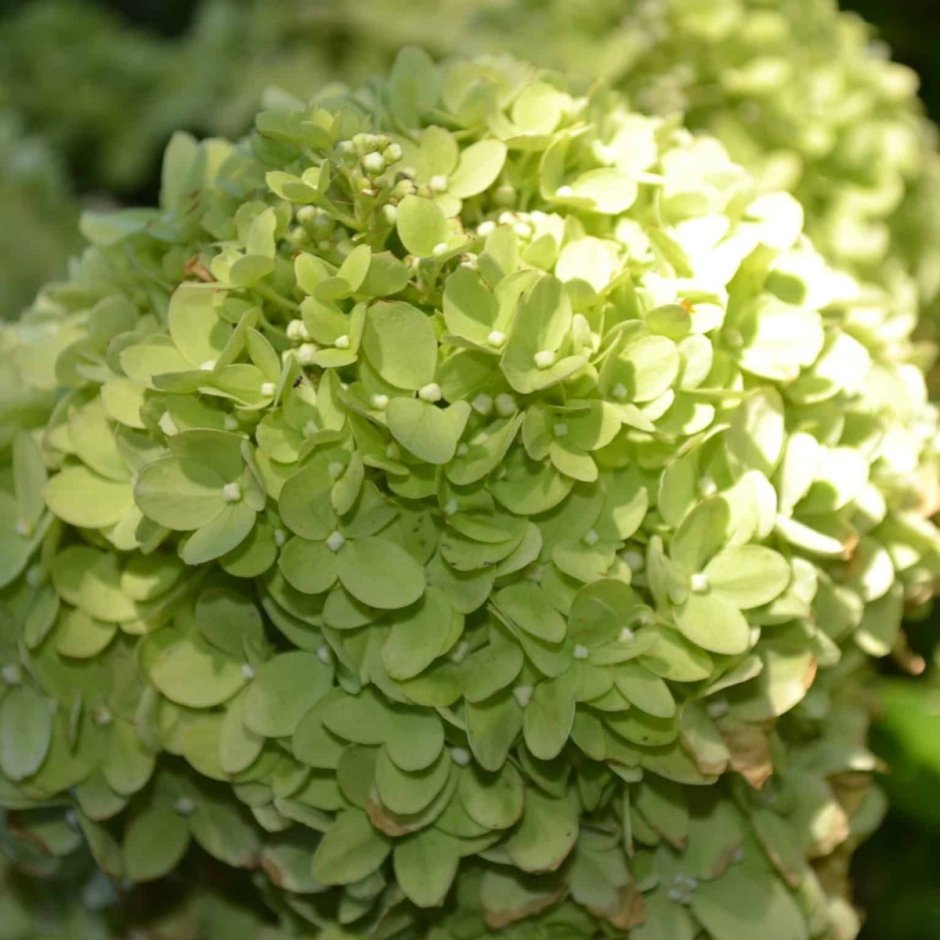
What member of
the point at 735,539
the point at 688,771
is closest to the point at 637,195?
the point at 735,539

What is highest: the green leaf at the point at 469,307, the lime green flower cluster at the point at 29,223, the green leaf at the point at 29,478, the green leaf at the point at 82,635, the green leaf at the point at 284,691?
the green leaf at the point at 469,307

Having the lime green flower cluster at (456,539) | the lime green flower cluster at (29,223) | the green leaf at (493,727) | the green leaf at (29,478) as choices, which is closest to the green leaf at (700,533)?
the lime green flower cluster at (456,539)

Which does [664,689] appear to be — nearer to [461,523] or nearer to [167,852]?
[461,523]

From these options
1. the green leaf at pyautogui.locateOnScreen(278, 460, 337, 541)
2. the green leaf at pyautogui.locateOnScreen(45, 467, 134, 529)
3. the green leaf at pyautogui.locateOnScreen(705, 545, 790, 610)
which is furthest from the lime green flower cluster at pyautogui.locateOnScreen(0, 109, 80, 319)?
the green leaf at pyautogui.locateOnScreen(705, 545, 790, 610)

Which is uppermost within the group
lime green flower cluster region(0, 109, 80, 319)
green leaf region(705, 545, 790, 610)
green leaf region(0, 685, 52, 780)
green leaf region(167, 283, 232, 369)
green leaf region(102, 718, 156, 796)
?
green leaf region(705, 545, 790, 610)

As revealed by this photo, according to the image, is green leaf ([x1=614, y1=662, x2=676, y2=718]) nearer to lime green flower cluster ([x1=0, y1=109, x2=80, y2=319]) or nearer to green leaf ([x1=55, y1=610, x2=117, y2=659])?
green leaf ([x1=55, y1=610, x2=117, y2=659])

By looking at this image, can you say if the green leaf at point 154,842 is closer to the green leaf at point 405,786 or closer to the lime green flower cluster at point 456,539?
the lime green flower cluster at point 456,539

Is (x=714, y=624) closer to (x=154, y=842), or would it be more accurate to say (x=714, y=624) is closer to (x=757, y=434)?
(x=757, y=434)
